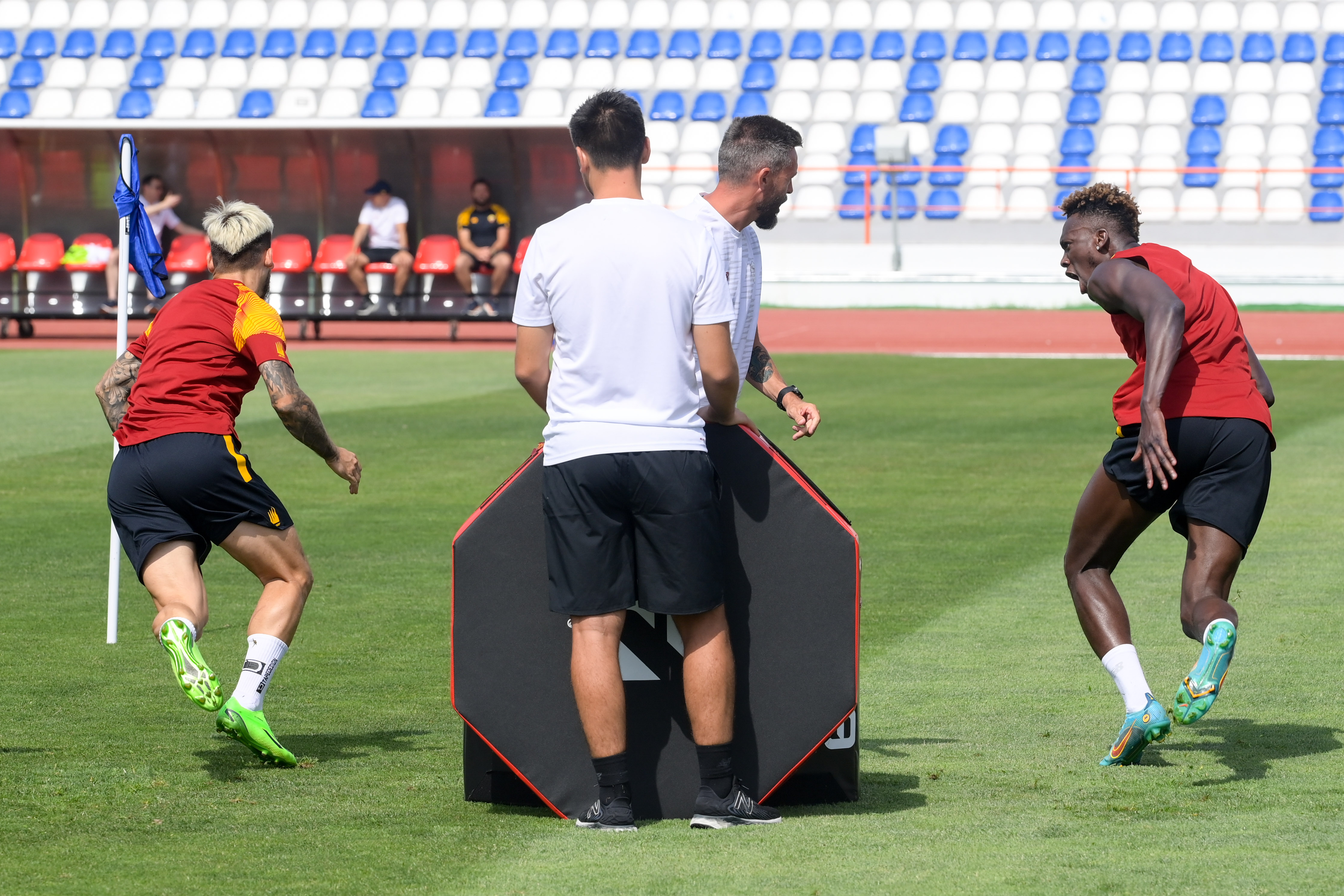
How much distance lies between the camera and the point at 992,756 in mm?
5309

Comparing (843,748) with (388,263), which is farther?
(388,263)

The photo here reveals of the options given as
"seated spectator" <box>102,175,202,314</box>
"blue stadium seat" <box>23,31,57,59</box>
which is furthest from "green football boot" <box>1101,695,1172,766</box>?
"blue stadium seat" <box>23,31,57,59</box>

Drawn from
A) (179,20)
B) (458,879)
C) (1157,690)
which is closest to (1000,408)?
(1157,690)

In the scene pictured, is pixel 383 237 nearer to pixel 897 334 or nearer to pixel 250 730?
pixel 897 334

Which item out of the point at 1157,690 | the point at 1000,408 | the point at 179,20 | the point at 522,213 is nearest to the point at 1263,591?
the point at 1157,690

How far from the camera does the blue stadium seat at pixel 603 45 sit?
3312 cm

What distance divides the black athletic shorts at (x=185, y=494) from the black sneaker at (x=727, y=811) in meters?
1.60

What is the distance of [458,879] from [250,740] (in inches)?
49.7

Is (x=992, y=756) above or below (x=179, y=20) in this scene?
below

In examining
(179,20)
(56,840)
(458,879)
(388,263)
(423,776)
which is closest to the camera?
(458,879)

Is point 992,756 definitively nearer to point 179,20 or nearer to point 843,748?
point 843,748

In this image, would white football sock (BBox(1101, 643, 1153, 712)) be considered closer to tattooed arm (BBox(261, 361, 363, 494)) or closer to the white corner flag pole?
tattooed arm (BBox(261, 361, 363, 494))

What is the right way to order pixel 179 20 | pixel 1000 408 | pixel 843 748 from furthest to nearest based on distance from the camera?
pixel 179 20 → pixel 1000 408 → pixel 843 748

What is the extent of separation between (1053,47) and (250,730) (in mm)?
28950
